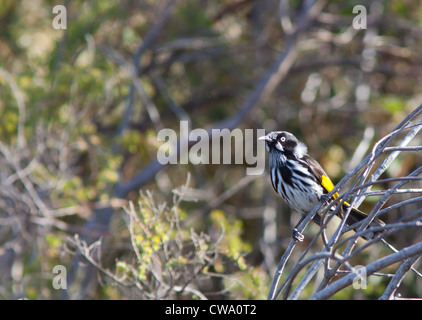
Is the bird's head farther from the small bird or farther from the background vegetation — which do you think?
the background vegetation

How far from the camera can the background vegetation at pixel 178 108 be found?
7133 millimetres

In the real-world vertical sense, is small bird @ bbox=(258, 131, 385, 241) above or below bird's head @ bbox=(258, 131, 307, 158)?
below

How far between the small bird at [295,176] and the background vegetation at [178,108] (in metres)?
1.58

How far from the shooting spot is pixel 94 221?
8.04 metres

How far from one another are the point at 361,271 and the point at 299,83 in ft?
25.3

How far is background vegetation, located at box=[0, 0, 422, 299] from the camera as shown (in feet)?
23.4

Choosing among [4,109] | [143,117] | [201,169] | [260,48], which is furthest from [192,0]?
[4,109]

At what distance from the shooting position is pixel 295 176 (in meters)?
4.82

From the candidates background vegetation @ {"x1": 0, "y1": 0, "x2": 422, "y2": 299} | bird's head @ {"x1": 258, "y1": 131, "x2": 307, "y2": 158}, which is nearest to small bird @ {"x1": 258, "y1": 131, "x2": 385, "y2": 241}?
bird's head @ {"x1": 258, "y1": 131, "x2": 307, "y2": 158}

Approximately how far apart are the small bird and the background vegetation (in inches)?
62.1

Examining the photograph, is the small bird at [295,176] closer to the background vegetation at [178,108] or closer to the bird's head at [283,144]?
the bird's head at [283,144]

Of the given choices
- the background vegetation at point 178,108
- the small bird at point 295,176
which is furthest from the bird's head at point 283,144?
the background vegetation at point 178,108

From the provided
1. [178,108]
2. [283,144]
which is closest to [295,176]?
[283,144]
